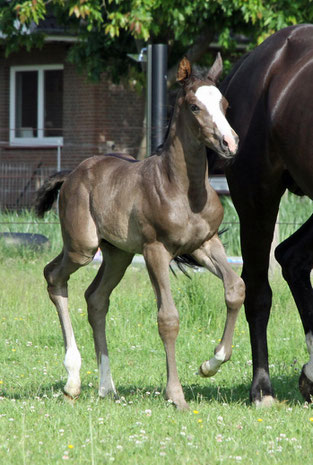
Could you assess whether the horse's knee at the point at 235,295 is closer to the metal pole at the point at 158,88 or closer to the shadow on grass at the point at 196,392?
the shadow on grass at the point at 196,392

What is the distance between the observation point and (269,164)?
4980mm

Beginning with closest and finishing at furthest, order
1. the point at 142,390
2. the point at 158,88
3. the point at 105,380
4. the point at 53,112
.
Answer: the point at 105,380, the point at 142,390, the point at 158,88, the point at 53,112

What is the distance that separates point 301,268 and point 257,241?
0.34 m

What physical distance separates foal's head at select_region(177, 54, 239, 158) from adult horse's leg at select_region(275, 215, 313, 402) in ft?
4.37

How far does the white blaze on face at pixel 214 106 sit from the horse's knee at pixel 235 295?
0.77 m

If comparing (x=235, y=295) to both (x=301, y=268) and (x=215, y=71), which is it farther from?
(x=215, y=71)

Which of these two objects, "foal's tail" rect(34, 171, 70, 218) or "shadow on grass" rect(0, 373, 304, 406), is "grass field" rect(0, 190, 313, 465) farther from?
"foal's tail" rect(34, 171, 70, 218)

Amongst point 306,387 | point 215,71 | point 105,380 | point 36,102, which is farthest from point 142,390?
point 36,102

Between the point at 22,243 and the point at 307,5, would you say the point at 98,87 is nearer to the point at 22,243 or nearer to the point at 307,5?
the point at 307,5

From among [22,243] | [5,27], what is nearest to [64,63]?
[5,27]

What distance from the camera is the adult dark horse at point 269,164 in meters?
4.81

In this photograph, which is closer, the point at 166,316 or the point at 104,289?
the point at 166,316

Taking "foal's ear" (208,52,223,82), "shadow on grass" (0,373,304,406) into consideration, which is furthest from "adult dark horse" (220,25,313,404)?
"foal's ear" (208,52,223,82)

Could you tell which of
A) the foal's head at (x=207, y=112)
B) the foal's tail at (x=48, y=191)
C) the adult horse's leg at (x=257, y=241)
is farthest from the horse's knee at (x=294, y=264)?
the foal's tail at (x=48, y=191)
